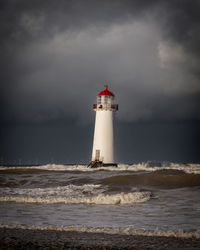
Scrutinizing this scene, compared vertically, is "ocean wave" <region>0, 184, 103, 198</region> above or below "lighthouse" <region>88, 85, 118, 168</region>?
below

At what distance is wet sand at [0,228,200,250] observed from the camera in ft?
21.0

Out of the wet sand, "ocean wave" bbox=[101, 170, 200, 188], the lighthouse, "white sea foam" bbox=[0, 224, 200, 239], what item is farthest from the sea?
the lighthouse

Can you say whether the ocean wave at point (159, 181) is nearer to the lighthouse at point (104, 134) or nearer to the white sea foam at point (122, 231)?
the lighthouse at point (104, 134)

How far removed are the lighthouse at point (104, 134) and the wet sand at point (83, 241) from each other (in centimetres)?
2623

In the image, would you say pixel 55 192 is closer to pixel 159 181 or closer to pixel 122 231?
pixel 159 181

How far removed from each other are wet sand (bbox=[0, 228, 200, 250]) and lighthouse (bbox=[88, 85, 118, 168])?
86.1ft

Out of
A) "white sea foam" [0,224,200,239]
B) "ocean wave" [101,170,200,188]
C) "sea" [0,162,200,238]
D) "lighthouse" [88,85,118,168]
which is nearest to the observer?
"white sea foam" [0,224,200,239]

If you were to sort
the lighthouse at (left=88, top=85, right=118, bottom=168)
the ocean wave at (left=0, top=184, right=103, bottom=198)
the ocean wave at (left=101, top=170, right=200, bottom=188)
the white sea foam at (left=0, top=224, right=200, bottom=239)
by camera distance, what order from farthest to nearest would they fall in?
the lighthouse at (left=88, top=85, right=118, bottom=168), the ocean wave at (left=101, top=170, right=200, bottom=188), the ocean wave at (left=0, top=184, right=103, bottom=198), the white sea foam at (left=0, top=224, right=200, bottom=239)

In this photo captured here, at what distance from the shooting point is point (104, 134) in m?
34.0

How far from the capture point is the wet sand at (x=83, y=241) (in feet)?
21.0

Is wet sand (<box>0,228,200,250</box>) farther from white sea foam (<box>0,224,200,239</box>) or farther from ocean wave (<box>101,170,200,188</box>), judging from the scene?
ocean wave (<box>101,170,200,188</box>)

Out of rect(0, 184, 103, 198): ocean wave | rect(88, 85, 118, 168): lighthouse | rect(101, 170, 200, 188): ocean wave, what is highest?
rect(88, 85, 118, 168): lighthouse

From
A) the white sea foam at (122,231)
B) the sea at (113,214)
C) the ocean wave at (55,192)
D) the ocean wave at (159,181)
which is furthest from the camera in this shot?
the ocean wave at (159,181)

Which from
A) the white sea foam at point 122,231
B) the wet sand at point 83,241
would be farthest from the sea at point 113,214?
the wet sand at point 83,241
